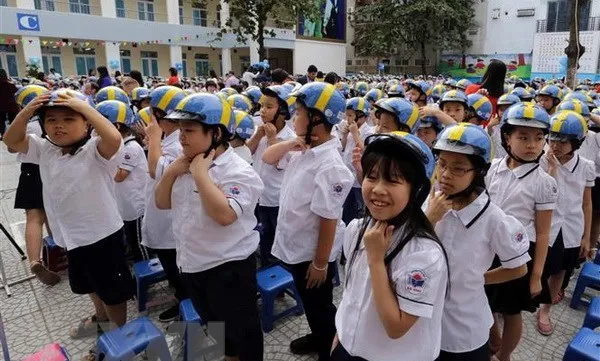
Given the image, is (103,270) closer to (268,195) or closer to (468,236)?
(268,195)

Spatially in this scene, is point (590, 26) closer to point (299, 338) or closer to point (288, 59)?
point (288, 59)

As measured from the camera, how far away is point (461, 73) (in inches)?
1361

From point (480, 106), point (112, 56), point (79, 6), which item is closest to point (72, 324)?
point (480, 106)

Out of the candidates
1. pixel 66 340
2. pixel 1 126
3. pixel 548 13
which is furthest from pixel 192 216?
pixel 548 13

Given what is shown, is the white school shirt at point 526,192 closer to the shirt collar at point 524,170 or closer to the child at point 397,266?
the shirt collar at point 524,170

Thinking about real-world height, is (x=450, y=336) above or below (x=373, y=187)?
below

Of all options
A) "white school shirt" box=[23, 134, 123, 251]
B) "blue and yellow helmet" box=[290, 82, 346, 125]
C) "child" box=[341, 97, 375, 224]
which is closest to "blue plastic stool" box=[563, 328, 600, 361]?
"blue and yellow helmet" box=[290, 82, 346, 125]

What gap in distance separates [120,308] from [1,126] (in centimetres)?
1114

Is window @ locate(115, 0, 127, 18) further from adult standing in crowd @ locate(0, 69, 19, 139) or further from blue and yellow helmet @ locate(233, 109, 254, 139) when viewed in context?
blue and yellow helmet @ locate(233, 109, 254, 139)

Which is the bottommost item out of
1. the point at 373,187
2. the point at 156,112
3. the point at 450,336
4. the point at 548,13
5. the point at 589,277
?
the point at 589,277

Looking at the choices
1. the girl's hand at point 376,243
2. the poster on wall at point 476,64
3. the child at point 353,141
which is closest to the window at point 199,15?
the poster on wall at point 476,64

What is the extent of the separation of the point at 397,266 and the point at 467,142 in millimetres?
764

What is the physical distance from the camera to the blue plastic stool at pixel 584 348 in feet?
7.86

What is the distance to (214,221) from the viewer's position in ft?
7.55
